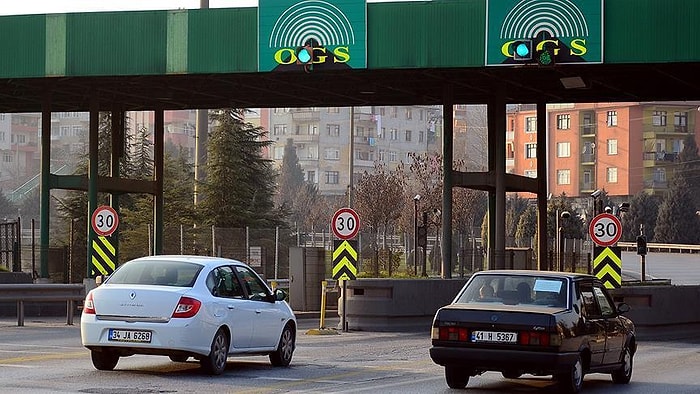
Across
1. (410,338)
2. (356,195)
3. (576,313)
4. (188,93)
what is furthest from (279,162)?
(576,313)

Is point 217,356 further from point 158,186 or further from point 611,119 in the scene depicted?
point 611,119

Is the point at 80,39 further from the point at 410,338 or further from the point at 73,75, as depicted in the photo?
the point at 410,338

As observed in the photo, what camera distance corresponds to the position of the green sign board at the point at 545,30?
27.6 metres

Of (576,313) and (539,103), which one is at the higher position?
(539,103)

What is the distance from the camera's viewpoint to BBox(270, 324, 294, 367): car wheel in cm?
1786

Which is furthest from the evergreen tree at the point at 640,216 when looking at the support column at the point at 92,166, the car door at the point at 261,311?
the car door at the point at 261,311

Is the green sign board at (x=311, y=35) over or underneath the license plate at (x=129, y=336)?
over

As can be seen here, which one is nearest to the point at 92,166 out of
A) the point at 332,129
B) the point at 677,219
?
the point at 677,219

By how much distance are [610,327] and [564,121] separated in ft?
341

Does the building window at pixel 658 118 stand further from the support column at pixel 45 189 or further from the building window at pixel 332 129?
the support column at pixel 45 189

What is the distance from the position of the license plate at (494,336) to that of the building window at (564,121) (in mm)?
104455

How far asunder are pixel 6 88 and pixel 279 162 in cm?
12220

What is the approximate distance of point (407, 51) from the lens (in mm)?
28688

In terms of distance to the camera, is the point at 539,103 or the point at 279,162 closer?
the point at 539,103
